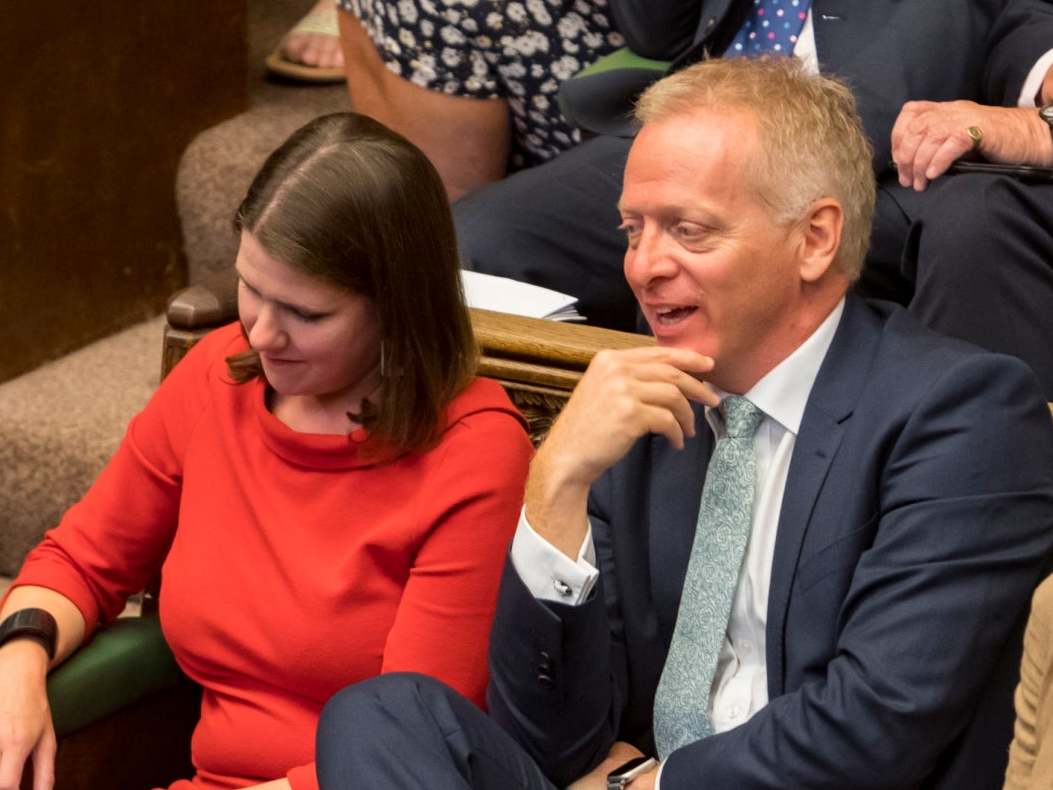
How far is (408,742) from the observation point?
1393mm

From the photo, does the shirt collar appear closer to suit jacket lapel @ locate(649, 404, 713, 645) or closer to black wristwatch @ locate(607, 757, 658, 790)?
suit jacket lapel @ locate(649, 404, 713, 645)

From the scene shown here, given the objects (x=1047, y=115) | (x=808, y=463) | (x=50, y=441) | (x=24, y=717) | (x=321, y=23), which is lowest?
(x=50, y=441)

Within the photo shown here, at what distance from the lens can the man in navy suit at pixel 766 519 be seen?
1.38m

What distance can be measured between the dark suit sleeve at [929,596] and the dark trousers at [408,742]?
19cm

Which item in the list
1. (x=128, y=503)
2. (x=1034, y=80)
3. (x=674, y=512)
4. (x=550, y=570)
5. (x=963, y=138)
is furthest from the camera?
(x=1034, y=80)

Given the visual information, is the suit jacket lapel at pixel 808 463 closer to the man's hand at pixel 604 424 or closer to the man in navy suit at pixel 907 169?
the man's hand at pixel 604 424

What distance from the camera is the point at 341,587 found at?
1.63 metres

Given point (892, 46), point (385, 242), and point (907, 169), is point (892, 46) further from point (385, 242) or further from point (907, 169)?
point (385, 242)

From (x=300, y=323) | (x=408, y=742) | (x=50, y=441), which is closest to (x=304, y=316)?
(x=300, y=323)

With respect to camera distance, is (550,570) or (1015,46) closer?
(550,570)

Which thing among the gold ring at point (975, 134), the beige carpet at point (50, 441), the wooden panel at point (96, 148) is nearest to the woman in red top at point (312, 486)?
the gold ring at point (975, 134)

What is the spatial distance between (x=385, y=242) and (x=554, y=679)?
0.42 meters

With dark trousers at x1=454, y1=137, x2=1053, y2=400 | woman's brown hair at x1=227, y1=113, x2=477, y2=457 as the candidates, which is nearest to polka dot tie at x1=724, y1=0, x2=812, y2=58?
dark trousers at x1=454, y1=137, x2=1053, y2=400

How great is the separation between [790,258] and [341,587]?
524 millimetres
